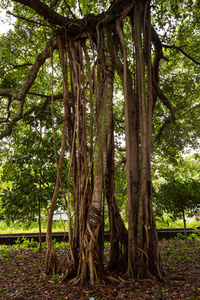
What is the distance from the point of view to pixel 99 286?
2.52 metres

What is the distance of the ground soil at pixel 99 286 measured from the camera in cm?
234

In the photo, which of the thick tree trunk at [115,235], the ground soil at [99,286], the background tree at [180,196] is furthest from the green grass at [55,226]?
the thick tree trunk at [115,235]

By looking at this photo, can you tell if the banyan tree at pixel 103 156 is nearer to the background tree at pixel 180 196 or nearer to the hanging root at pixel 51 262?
the hanging root at pixel 51 262

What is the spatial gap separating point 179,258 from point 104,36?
10.7 feet

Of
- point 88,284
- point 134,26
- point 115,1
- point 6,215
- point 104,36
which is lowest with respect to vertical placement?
point 88,284

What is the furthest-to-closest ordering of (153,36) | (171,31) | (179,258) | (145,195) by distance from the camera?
(171,31)
(153,36)
(179,258)
(145,195)

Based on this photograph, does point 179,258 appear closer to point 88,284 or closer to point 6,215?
point 88,284

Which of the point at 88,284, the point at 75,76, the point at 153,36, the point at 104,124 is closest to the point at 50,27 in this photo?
the point at 75,76

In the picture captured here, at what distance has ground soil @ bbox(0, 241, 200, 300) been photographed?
2.34m

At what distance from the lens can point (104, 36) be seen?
3203 millimetres

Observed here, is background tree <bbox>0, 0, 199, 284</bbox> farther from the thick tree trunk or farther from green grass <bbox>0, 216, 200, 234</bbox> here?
green grass <bbox>0, 216, 200, 234</bbox>

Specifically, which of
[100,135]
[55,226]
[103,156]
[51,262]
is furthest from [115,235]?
[55,226]

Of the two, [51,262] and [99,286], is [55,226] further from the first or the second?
[99,286]

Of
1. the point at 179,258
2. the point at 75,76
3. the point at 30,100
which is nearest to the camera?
the point at 75,76
